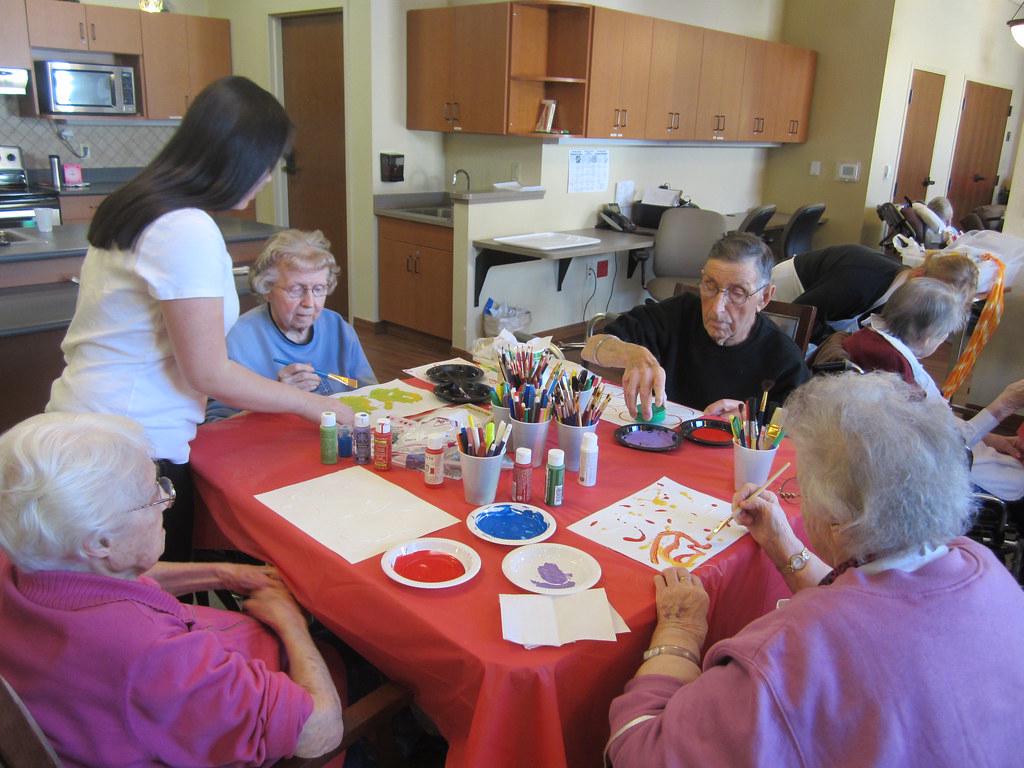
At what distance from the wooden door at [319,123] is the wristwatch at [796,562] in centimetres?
488

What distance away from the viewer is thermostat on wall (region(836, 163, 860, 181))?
689 cm

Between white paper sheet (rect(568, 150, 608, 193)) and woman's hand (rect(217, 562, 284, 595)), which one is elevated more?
white paper sheet (rect(568, 150, 608, 193))

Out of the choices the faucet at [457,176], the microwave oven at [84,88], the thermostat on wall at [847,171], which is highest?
the microwave oven at [84,88]

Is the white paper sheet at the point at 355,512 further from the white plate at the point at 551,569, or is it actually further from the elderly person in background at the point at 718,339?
the elderly person in background at the point at 718,339

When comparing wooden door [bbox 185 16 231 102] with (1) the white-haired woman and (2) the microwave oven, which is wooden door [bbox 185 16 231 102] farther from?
(1) the white-haired woman

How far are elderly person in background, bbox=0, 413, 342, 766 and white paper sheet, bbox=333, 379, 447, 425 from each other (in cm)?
85

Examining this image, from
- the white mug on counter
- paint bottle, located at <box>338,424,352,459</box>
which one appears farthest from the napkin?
→ the white mug on counter

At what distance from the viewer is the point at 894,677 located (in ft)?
2.84

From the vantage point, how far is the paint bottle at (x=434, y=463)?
1562 mm

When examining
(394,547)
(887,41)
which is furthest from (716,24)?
(394,547)

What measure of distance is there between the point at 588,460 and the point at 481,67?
12.9 feet

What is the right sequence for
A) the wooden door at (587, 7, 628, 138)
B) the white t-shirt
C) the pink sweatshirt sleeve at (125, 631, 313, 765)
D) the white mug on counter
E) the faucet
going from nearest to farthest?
the pink sweatshirt sleeve at (125, 631, 313, 765) → the white t-shirt → the white mug on counter → the wooden door at (587, 7, 628, 138) → the faucet

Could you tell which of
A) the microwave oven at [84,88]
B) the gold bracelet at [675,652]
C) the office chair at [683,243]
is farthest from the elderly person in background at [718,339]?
the microwave oven at [84,88]

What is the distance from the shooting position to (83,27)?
17.8 ft
